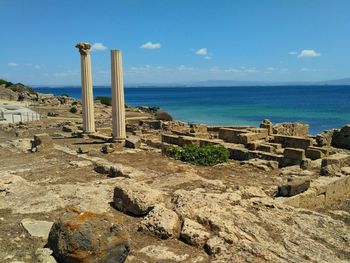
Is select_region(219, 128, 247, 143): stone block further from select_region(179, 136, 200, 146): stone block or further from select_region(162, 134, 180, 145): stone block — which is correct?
select_region(162, 134, 180, 145): stone block

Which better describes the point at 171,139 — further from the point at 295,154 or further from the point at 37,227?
the point at 37,227

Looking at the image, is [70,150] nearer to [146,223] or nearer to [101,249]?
[146,223]

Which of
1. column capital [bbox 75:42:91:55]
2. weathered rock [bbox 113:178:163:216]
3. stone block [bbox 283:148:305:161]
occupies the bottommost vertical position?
stone block [bbox 283:148:305:161]

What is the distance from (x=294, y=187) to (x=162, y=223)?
404cm

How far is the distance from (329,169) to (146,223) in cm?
670

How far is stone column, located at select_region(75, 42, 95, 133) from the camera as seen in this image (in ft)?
59.5

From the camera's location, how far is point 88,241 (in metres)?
4.44

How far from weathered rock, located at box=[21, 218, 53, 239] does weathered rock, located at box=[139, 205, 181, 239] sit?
1.43 metres

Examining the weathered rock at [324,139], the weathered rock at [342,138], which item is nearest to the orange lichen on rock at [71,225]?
the weathered rock at [324,139]

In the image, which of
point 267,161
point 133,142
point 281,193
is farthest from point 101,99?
point 281,193

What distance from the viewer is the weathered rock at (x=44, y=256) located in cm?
457

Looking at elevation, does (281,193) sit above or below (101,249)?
below

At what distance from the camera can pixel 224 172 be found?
37.6 feet

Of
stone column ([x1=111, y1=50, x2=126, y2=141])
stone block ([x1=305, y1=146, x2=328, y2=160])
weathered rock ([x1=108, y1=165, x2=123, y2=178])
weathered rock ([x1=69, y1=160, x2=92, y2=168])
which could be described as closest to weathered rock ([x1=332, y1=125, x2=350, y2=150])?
stone block ([x1=305, y1=146, x2=328, y2=160])
